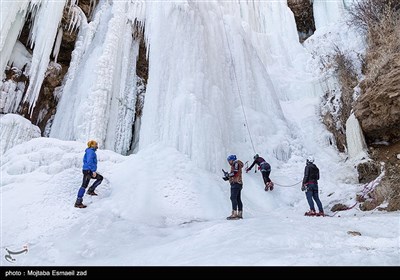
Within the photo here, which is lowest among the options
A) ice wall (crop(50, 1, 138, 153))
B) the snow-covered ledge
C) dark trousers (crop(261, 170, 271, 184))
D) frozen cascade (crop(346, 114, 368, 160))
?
dark trousers (crop(261, 170, 271, 184))

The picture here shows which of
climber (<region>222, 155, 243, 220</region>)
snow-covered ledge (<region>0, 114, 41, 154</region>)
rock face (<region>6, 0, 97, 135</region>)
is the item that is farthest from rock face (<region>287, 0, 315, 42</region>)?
climber (<region>222, 155, 243, 220</region>)

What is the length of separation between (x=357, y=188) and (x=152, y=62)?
6.41m

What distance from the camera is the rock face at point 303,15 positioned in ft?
60.1

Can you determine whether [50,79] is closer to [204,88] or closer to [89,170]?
[204,88]

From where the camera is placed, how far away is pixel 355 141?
365 inches

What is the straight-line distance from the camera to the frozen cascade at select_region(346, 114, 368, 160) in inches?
357

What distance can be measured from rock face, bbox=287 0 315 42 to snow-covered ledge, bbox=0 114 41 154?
14302 millimetres

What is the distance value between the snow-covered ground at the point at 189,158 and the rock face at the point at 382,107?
49.8 inches

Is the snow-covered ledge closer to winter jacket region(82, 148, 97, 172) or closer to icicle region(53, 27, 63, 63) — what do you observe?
icicle region(53, 27, 63, 63)

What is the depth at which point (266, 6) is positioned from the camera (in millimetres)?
16828

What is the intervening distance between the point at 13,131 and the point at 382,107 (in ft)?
35.3

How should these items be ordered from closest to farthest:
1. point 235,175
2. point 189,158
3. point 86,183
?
point 86,183 < point 235,175 < point 189,158

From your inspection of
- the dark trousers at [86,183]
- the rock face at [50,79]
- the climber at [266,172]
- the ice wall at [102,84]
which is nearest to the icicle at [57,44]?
the rock face at [50,79]

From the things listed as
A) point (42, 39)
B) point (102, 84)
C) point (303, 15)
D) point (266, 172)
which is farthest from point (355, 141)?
point (303, 15)
